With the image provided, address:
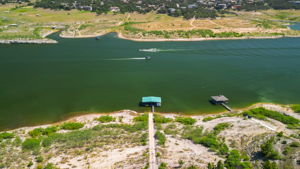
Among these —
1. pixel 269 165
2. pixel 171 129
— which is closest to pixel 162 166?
pixel 171 129

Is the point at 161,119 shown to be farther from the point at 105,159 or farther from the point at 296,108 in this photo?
the point at 296,108

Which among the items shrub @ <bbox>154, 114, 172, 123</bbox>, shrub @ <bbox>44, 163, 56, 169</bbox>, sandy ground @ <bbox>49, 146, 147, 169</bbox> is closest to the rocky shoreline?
shrub @ <bbox>154, 114, 172, 123</bbox>

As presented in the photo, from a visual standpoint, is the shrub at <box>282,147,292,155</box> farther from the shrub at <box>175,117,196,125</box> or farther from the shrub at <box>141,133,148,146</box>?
the shrub at <box>141,133,148,146</box>

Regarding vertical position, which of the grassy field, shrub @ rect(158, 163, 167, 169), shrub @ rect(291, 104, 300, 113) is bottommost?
shrub @ rect(158, 163, 167, 169)

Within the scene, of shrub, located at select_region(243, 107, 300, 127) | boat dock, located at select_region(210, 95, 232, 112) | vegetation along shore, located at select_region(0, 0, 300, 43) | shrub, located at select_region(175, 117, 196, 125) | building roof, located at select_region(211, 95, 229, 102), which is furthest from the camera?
vegetation along shore, located at select_region(0, 0, 300, 43)

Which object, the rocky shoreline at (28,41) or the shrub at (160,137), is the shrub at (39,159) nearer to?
the shrub at (160,137)
